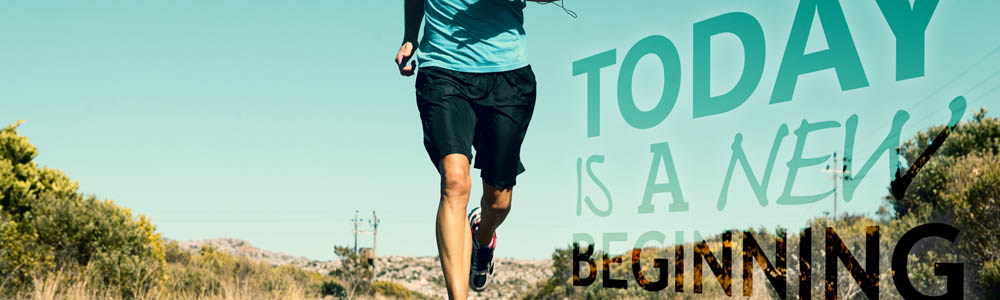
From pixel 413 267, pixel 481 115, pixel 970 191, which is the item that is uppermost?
pixel 970 191

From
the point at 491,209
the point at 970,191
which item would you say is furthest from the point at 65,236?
the point at 970,191

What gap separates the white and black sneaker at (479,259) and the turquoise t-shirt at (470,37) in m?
1.61

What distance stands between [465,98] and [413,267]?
155ft

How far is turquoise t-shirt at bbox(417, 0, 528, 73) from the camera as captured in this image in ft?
13.0

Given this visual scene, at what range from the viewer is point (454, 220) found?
11.7 feet

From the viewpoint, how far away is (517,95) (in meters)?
4.12

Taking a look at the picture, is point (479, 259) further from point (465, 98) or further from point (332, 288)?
point (332, 288)

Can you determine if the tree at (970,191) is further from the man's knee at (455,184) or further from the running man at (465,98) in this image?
the man's knee at (455,184)

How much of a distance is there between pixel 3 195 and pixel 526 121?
33.2ft

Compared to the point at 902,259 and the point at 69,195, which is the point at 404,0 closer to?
the point at 69,195

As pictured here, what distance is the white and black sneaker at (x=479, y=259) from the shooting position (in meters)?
5.45

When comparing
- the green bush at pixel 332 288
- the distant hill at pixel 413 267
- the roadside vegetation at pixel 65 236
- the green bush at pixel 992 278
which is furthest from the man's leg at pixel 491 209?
the distant hill at pixel 413 267

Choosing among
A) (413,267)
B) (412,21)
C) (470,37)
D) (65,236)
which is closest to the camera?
(470,37)

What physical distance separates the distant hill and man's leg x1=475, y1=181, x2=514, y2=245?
33.2m
